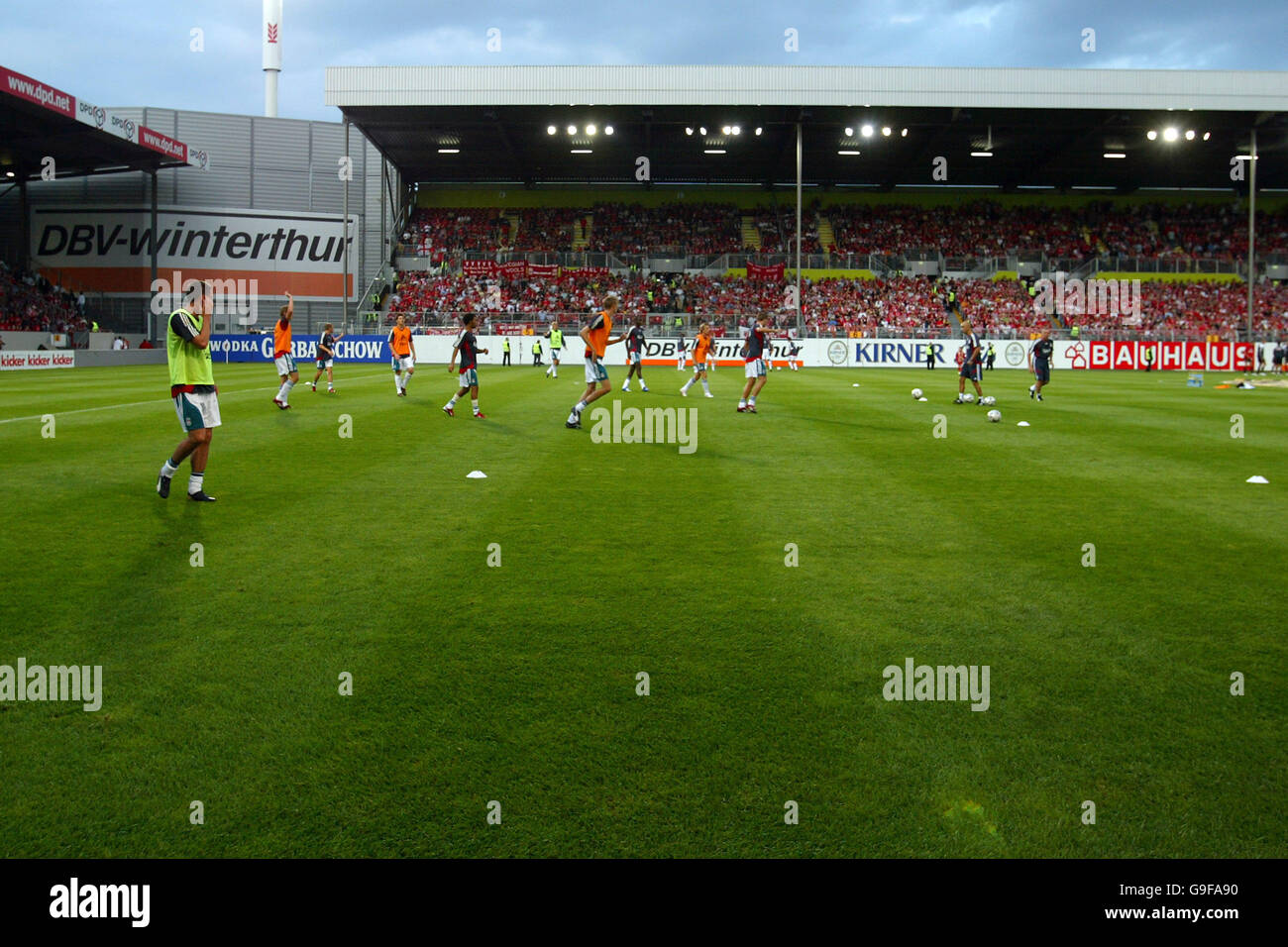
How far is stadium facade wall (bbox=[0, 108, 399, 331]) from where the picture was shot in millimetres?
56094

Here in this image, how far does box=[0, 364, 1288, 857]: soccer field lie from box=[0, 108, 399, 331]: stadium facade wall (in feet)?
168

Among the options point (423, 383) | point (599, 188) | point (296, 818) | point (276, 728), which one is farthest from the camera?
point (599, 188)

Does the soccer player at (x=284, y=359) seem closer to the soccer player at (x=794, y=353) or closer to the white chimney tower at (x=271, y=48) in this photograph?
the soccer player at (x=794, y=353)

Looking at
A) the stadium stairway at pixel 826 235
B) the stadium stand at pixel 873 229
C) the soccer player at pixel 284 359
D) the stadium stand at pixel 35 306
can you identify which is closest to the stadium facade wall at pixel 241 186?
the stadium stand at pixel 35 306

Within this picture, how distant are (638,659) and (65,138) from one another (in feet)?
177

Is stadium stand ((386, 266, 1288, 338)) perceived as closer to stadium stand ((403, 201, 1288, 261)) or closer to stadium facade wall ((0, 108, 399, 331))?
stadium stand ((403, 201, 1288, 261))

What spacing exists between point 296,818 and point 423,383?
2490 centimetres

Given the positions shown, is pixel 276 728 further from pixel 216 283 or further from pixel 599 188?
pixel 599 188

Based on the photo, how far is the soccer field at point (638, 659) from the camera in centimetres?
347

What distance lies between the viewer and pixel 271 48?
74.4 m

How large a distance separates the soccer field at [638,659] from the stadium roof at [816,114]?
4230 centimetres

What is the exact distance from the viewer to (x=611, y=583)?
21.5 feet

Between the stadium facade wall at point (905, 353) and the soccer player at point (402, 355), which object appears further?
the stadium facade wall at point (905, 353)

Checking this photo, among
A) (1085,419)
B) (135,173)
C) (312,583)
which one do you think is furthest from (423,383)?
(135,173)
